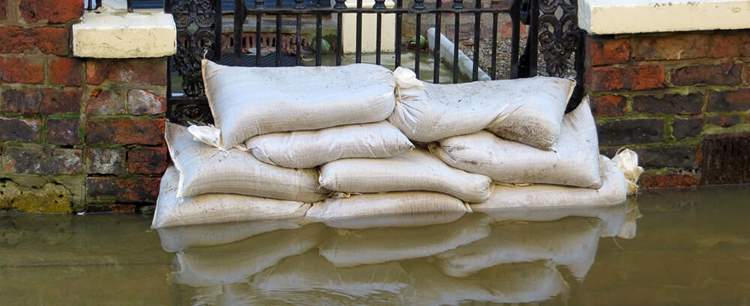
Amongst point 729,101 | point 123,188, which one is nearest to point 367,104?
point 123,188

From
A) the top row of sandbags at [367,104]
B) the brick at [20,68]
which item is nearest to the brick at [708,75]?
the top row of sandbags at [367,104]

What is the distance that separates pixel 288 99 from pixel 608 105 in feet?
4.77

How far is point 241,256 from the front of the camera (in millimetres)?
4332

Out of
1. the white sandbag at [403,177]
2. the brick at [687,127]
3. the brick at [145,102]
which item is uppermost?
the brick at [145,102]

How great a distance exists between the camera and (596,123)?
526 cm

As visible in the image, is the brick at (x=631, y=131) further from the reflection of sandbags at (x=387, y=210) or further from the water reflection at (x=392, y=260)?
the reflection of sandbags at (x=387, y=210)

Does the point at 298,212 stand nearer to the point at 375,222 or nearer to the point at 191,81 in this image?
the point at 375,222

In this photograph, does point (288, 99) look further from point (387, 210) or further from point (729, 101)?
point (729, 101)

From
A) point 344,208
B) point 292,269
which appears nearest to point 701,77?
point 344,208

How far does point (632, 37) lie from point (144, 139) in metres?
2.04

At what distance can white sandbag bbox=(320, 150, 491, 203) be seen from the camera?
15.1 ft

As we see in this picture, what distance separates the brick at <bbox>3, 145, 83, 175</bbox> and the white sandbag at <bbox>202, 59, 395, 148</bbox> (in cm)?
58

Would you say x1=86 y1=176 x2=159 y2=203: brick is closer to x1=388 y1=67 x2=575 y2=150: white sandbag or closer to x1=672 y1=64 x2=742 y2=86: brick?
x1=388 y1=67 x2=575 y2=150: white sandbag

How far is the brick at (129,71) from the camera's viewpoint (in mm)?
4746
